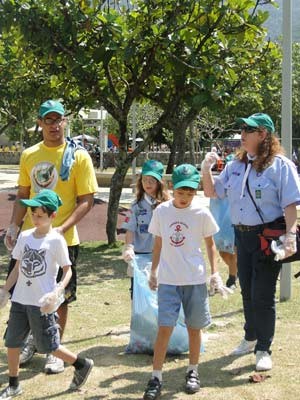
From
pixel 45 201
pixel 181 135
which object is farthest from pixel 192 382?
pixel 181 135

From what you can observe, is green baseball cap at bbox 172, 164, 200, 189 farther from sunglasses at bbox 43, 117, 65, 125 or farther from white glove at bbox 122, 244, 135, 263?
sunglasses at bbox 43, 117, 65, 125

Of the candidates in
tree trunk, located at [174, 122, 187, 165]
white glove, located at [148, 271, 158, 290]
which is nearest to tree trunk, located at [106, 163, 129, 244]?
tree trunk, located at [174, 122, 187, 165]

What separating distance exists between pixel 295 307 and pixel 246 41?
14.1 feet

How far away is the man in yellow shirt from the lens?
14.6 feet

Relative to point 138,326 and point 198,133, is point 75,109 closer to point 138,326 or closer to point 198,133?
point 138,326

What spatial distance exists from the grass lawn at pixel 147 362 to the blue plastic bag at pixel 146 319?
95mm

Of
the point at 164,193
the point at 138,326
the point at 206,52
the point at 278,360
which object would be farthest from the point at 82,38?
the point at 278,360

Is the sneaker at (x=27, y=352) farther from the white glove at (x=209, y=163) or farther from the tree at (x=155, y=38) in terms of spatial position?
the tree at (x=155, y=38)

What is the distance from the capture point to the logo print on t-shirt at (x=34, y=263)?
3934 millimetres

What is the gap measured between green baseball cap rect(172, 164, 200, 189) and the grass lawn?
1320 millimetres

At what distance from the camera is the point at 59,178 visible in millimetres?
4496

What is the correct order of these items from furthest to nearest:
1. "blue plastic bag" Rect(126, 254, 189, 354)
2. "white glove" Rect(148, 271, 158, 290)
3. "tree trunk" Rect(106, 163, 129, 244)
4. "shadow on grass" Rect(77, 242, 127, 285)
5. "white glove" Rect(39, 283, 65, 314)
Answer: "tree trunk" Rect(106, 163, 129, 244) → "shadow on grass" Rect(77, 242, 127, 285) → "blue plastic bag" Rect(126, 254, 189, 354) → "white glove" Rect(148, 271, 158, 290) → "white glove" Rect(39, 283, 65, 314)

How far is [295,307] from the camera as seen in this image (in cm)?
626

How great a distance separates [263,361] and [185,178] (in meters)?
1.42
